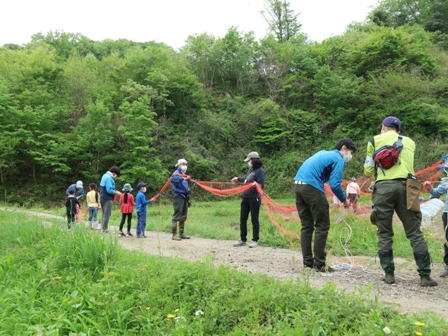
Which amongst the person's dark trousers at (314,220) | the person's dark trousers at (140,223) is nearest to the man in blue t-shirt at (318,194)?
the person's dark trousers at (314,220)

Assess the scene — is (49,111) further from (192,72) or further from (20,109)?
(192,72)

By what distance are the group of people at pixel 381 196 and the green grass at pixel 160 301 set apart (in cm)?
88

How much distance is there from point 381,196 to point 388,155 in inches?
20.7

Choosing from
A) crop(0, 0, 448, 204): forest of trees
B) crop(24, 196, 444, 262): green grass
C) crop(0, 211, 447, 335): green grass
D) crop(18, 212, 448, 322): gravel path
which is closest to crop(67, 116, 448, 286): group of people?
crop(18, 212, 448, 322): gravel path

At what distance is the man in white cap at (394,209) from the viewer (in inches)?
169

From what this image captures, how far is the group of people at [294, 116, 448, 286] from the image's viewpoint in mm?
4336

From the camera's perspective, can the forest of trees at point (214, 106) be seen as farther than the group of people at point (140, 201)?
Yes

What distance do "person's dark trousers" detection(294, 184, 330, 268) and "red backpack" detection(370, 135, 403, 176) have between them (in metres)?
0.95

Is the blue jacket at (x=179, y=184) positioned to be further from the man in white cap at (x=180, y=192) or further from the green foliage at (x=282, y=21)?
the green foliage at (x=282, y=21)

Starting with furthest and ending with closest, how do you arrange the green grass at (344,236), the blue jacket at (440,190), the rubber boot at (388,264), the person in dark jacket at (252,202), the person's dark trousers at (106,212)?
the person's dark trousers at (106,212) < the person in dark jacket at (252,202) < the green grass at (344,236) < the blue jacket at (440,190) < the rubber boot at (388,264)

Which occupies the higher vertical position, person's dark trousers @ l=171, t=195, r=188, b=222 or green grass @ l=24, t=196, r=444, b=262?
person's dark trousers @ l=171, t=195, r=188, b=222

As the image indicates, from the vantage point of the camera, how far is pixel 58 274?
4648 mm

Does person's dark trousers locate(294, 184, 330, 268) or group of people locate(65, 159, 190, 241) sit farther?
group of people locate(65, 159, 190, 241)

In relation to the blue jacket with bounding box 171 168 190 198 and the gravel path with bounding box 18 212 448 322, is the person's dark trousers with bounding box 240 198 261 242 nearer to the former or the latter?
the gravel path with bounding box 18 212 448 322
